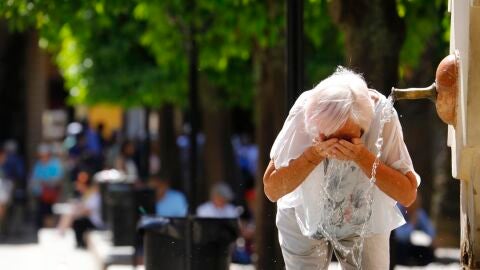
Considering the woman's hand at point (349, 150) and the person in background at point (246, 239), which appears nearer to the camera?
the woman's hand at point (349, 150)

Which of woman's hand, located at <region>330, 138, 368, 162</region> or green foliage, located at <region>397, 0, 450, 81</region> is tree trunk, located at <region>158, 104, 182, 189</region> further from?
woman's hand, located at <region>330, 138, 368, 162</region>

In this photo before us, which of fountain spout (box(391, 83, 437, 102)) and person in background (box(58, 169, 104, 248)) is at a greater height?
fountain spout (box(391, 83, 437, 102))

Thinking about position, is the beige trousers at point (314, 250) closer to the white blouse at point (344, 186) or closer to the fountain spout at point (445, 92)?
the white blouse at point (344, 186)

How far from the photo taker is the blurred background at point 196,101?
1093cm

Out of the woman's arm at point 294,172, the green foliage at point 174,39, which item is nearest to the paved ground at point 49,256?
the green foliage at point 174,39

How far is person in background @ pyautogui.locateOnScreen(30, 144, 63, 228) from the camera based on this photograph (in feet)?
78.9

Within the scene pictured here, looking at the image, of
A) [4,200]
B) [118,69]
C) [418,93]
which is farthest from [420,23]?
[4,200]

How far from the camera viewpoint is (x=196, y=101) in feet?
44.6

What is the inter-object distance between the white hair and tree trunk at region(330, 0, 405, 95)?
4559 mm

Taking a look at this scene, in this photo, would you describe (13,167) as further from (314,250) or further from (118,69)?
(314,250)

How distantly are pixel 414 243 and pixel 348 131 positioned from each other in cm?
1081

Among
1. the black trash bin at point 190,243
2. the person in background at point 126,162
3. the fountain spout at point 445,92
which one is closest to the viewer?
the fountain spout at point 445,92

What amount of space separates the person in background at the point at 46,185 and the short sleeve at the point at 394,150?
1854cm

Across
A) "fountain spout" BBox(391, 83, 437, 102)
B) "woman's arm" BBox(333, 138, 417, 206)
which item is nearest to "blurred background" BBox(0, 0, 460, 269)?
"fountain spout" BBox(391, 83, 437, 102)
